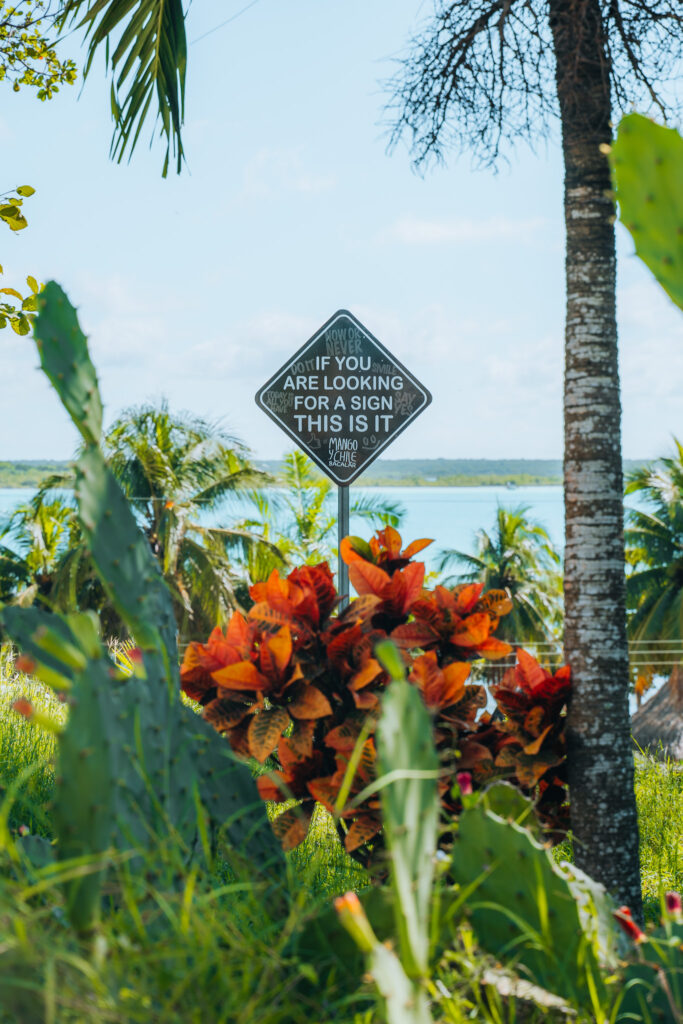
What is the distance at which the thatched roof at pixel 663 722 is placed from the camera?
11.0 m

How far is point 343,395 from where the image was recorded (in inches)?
163

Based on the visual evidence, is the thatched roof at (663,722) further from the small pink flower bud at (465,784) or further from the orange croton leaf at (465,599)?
the small pink flower bud at (465,784)

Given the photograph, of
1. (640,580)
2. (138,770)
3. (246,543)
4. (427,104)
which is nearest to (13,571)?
(246,543)

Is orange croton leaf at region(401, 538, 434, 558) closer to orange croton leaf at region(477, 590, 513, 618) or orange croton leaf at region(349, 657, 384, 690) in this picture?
orange croton leaf at region(477, 590, 513, 618)

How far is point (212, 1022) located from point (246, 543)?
1978 cm

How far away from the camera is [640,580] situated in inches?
945

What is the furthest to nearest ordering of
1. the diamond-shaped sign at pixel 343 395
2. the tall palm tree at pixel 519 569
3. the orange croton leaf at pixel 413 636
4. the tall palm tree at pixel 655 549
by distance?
1. the tall palm tree at pixel 519 569
2. the tall palm tree at pixel 655 549
3. the diamond-shaped sign at pixel 343 395
4. the orange croton leaf at pixel 413 636

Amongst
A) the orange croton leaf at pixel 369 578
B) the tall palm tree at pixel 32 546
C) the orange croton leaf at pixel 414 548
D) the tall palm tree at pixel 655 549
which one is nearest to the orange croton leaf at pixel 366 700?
the orange croton leaf at pixel 369 578

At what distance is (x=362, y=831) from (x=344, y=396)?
85.3 inches

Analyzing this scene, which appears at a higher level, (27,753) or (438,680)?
(438,680)

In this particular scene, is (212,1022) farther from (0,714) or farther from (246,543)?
(246,543)

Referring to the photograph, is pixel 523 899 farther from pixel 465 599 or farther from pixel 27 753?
pixel 27 753

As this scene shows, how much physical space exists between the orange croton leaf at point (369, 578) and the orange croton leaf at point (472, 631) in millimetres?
275

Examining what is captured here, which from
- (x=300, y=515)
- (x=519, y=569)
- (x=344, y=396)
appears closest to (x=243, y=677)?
(x=344, y=396)
